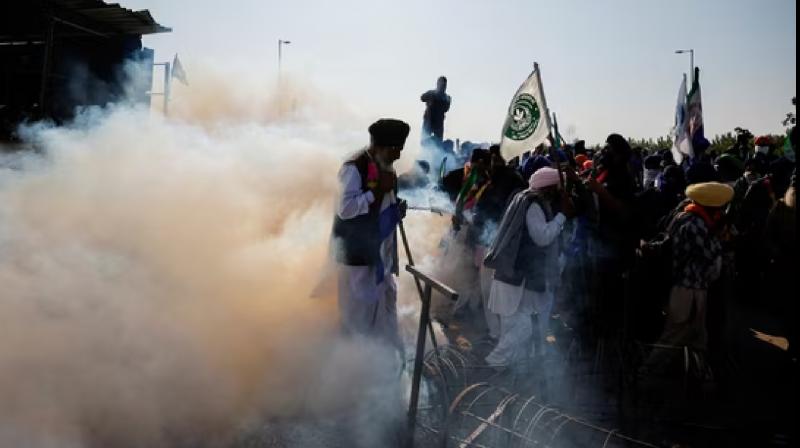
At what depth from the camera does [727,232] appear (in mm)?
5754

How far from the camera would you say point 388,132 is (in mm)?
4820

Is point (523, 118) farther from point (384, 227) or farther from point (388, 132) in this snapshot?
point (384, 227)

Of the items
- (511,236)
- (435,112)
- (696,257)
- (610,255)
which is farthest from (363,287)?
(435,112)

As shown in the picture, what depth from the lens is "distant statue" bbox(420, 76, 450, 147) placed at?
13.2 meters

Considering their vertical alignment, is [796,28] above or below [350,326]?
above

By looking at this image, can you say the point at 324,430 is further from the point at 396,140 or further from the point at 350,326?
the point at 396,140

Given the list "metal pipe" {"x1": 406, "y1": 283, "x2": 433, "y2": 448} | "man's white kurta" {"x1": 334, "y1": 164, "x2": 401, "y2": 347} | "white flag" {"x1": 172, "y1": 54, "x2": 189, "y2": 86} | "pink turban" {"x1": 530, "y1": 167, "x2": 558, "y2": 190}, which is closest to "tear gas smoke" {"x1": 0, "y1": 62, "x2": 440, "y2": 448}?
"man's white kurta" {"x1": 334, "y1": 164, "x2": 401, "y2": 347}

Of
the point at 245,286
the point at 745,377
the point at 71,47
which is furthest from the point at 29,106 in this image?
the point at 745,377

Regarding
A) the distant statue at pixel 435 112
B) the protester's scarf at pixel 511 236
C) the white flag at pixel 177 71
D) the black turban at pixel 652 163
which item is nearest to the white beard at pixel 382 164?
the protester's scarf at pixel 511 236

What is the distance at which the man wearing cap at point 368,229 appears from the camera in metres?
4.77

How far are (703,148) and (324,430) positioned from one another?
7.04 meters

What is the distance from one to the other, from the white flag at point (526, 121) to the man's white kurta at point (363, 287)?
1.61 m

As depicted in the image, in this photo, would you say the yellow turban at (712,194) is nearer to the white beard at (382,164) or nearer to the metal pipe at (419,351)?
the white beard at (382,164)

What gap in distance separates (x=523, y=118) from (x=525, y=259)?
1.49 metres
